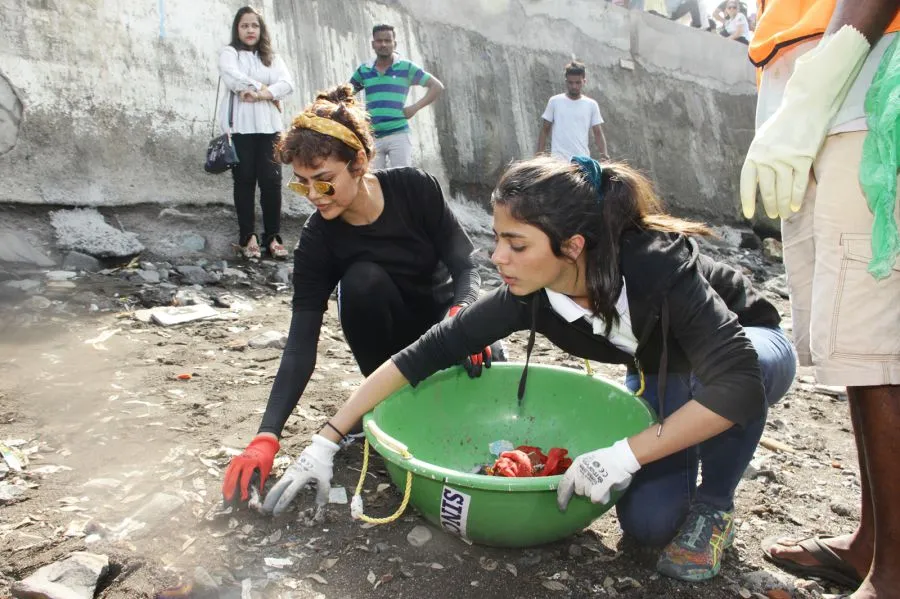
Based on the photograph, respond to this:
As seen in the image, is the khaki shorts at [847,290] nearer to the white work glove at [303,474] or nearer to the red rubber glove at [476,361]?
the red rubber glove at [476,361]

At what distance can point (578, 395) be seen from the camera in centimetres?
247

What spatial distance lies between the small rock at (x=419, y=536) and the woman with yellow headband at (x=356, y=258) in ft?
1.17

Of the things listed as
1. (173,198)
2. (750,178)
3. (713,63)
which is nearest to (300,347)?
(750,178)

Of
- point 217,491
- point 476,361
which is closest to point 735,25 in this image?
point 476,361

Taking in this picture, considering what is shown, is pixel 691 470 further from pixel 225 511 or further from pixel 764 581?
pixel 225 511

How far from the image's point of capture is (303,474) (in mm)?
2098

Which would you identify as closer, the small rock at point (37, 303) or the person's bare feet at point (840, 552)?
the person's bare feet at point (840, 552)

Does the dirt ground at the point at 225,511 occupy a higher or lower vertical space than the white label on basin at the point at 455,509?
lower

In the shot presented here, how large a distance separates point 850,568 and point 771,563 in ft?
0.73

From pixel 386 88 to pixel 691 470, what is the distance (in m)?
4.40

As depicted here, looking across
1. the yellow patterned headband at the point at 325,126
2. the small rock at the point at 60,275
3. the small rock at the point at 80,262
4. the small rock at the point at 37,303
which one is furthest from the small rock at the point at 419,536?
the small rock at the point at 80,262

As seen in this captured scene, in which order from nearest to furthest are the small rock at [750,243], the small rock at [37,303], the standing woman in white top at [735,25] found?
the small rock at [37,303] → the small rock at [750,243] → the standing woman in white top at [735,25]

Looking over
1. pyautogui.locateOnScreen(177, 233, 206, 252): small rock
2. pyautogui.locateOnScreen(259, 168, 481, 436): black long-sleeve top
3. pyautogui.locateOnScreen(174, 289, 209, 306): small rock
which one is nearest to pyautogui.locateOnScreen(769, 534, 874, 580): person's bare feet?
pyautogui.locateOnScreen(259, 168, 481, 436): black long-sleeve top

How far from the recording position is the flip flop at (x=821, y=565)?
6.32ft
